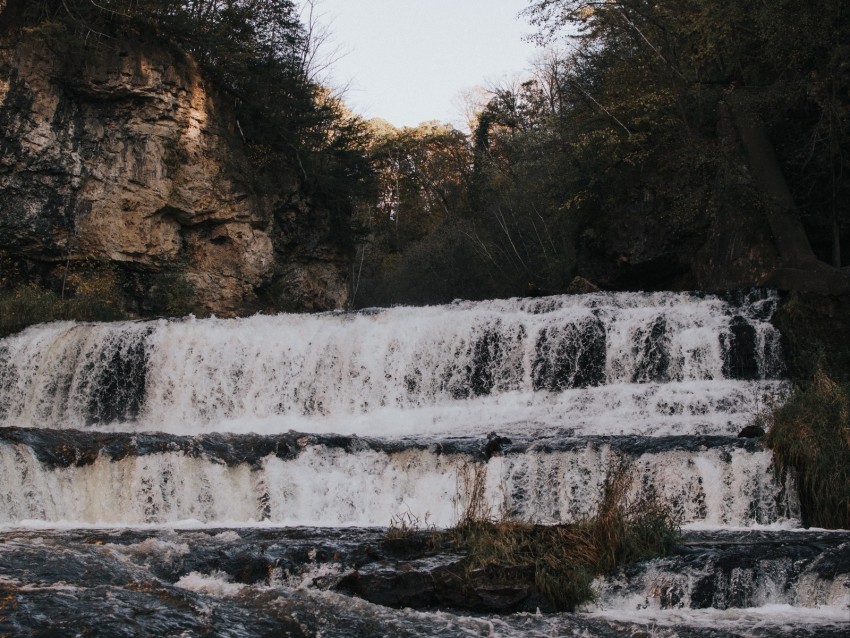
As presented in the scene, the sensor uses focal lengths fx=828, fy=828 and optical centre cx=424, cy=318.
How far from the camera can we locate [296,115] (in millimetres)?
29500

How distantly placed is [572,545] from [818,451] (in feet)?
12.1

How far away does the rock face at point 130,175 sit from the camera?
2262 cm

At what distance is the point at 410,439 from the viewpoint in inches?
454

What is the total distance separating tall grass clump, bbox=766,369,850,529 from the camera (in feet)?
28.3

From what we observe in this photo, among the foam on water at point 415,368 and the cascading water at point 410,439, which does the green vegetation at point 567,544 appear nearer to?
the cascading water at point 410,439

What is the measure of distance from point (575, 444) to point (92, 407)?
11.1 m


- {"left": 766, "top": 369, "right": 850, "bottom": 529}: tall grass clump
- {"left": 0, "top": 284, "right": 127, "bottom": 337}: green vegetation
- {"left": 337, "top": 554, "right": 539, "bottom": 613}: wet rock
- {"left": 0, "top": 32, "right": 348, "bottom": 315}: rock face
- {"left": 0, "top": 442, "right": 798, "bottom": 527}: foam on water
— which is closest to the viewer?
{"left": 337, "top": 554, "right": 539, "bottom": 613}: wet rock

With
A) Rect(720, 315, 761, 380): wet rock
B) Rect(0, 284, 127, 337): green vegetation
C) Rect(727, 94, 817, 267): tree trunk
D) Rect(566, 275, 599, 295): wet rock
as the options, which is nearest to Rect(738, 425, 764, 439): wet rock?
Rect(720, 315, 761, 380): wet rock

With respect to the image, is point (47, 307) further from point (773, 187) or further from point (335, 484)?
point (773, 187)

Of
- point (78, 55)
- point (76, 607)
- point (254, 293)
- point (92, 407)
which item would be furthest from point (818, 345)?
point (78, 55)

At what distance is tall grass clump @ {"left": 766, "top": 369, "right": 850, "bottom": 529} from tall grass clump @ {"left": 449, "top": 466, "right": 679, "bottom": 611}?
2515 mm

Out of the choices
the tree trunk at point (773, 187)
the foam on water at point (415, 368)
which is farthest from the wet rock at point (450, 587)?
the tree trunk at point (773, 187)

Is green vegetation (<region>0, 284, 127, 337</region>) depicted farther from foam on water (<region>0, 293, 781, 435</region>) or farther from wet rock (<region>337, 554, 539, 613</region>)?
wet rock (<region>337, 554, 539, 613</region>)

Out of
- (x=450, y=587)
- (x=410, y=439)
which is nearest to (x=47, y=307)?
(x=410, y=439)
